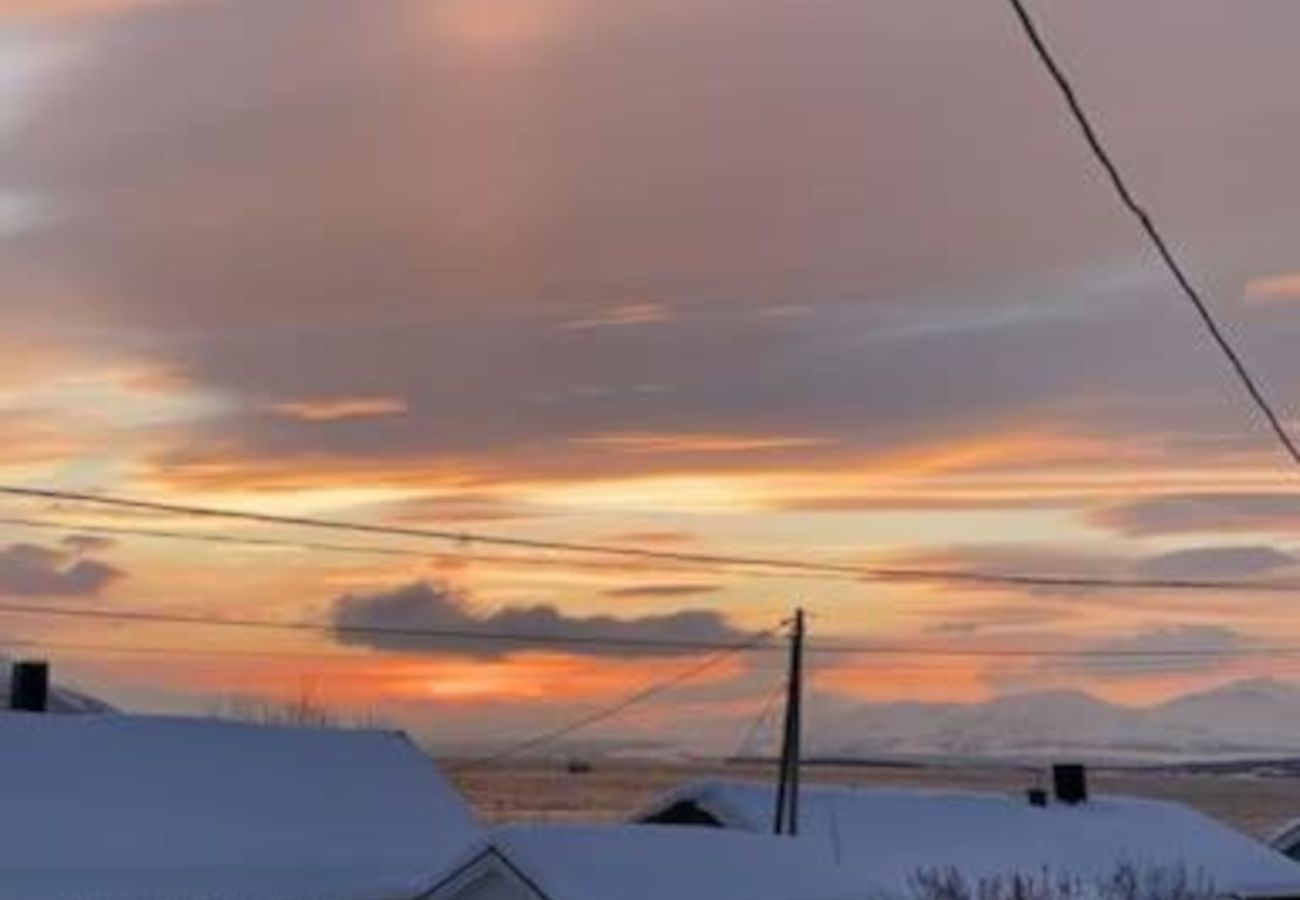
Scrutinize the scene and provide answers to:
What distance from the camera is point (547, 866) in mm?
23156

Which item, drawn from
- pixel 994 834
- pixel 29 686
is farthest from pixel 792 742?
pixel 29 686

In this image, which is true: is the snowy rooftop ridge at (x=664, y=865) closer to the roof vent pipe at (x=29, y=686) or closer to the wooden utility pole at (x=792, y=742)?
the wooden utility pole at (x=792, y=742)

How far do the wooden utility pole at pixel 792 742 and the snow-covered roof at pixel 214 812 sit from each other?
465 cm

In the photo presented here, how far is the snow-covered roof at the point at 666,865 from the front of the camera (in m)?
23.2

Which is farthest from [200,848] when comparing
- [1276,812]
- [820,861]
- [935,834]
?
[1276,812]

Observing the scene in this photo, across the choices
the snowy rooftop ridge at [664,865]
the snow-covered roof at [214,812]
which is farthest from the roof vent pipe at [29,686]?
the snowy rooftop ridge at [664,865]

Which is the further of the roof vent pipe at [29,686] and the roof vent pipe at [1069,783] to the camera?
the roof vent pipe at [1069,783]

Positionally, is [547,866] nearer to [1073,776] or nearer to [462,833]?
[462,833]

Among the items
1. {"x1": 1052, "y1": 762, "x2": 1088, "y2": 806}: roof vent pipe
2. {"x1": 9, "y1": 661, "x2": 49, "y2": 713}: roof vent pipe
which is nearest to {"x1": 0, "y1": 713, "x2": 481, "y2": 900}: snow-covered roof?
{"x1": 9, "y1": 661, "x2": 49, "y2": 713}: roof vent pipe

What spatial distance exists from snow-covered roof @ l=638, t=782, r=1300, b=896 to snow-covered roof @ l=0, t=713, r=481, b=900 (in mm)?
6051

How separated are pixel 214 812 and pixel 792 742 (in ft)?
29.4

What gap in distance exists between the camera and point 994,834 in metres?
42.2

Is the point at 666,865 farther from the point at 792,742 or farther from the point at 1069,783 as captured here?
the point at 1069,783

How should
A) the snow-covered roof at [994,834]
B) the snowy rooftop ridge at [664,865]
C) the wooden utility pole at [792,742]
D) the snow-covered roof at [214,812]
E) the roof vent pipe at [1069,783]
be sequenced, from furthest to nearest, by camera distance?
the roof vent pipe at [1069,783] < the snow-covered roof at [994,834] < the wooden utility pole at [792,742] < the snow-covered roof at [214,812] < the snowy rooftop ridge at [664,865]
